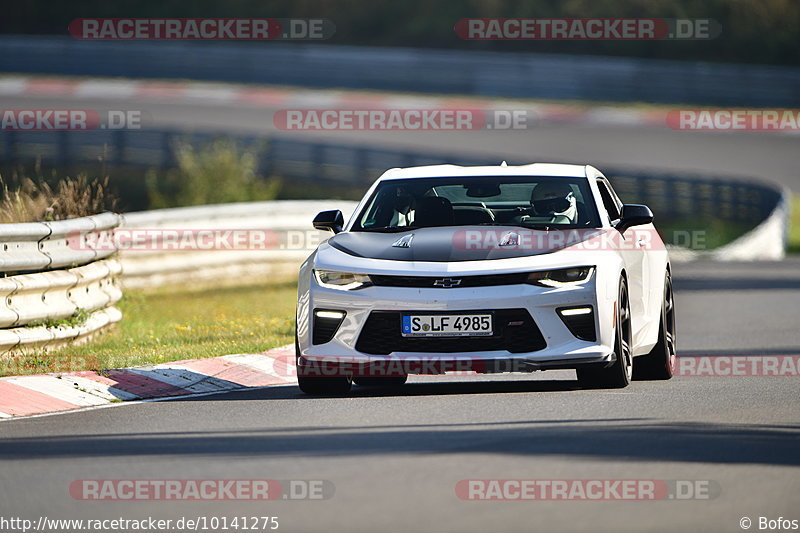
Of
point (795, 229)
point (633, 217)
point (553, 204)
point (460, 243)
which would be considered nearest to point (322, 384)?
point (460, 243)

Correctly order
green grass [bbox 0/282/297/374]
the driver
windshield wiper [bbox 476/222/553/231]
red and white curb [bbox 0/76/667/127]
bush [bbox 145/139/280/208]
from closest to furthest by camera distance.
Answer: windshield wiper [bbox 476/222/553/231], the driver, green grass [bbox 0/282/297/374], bush [bbox 145/139/280/208], red and white curb [bbox 0/76/667/127]

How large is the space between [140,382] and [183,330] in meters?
3.47

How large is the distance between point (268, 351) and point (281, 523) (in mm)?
6693

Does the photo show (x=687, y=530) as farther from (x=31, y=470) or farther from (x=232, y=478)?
(x=31, y=470)

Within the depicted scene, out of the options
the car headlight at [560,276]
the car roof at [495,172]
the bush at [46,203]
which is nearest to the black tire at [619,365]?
the car headlight at [560,276]

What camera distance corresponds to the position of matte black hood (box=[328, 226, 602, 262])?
1051 cm

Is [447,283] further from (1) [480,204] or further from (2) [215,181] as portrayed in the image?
(2) [215,181]

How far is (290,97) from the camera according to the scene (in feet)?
160

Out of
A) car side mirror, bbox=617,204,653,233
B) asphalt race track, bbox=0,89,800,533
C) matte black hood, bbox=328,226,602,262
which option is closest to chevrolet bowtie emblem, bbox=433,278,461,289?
matte black hood, bbox=328,226,602,262

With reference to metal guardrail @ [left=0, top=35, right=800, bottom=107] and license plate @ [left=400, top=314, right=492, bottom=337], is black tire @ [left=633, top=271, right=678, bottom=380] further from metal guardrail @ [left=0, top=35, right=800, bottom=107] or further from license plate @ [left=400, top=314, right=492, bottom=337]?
metal guardrail @ [left=0, top=35, right=800, bottom=107]

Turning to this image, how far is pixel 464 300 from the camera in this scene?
10203 mm

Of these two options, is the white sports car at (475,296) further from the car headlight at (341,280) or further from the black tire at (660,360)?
the black tire at (660,360)

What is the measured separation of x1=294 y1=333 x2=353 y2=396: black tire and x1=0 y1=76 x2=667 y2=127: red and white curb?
3481 cm

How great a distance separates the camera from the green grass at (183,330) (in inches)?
486
